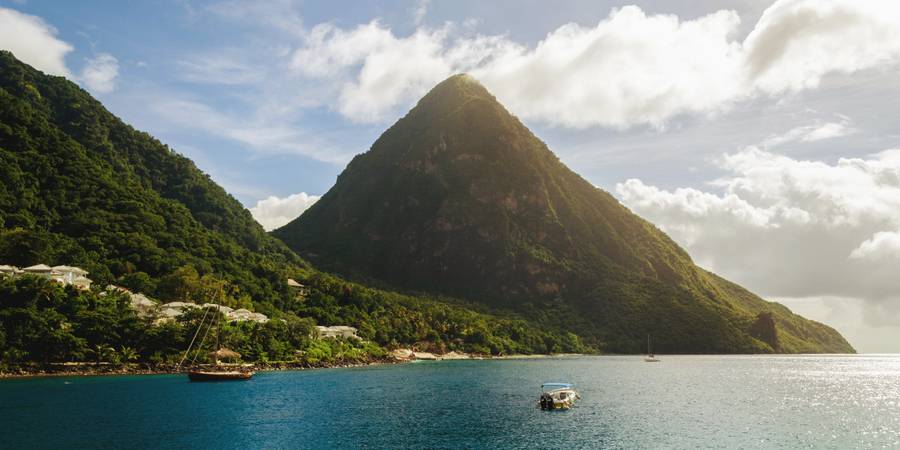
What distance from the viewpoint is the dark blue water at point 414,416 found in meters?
48.8

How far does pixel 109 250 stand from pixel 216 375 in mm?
55411

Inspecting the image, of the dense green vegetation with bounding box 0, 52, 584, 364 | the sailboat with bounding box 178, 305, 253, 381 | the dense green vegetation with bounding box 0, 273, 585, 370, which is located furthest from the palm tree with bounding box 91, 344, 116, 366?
the sailboat with bounding box 178, 305, 253, 381

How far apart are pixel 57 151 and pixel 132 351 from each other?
79.1m

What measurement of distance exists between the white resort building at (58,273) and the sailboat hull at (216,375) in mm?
30749

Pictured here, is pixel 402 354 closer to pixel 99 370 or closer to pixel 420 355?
pixel 420 355

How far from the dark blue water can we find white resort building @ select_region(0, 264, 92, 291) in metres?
26.5

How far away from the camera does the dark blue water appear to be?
4875 cm

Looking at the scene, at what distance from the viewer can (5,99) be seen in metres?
151

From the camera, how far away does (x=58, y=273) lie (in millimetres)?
103562

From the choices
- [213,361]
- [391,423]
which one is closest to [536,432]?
[391,423]

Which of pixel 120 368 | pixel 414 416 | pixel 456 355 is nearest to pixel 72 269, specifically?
pixel 120 368

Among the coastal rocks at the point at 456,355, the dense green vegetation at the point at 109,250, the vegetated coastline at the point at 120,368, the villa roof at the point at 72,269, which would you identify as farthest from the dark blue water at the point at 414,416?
the coastal rocks at the point at 456,355

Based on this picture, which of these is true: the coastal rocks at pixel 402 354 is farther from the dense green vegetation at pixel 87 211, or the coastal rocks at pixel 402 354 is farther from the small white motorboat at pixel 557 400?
the small white motorboat at pixel 557 400

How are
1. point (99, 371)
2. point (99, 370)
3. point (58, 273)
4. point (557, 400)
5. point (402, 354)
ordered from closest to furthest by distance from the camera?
point (557, 400) → point (99, 371) → point (99, 370) → point (58, 273) → point (402, 354)
